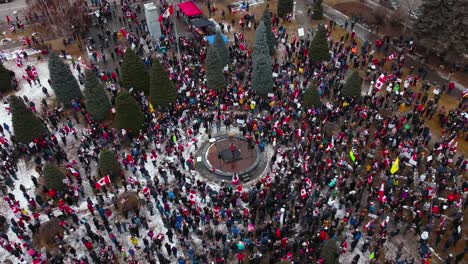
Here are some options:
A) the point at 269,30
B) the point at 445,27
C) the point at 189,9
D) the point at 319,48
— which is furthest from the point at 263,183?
the point at 189,9

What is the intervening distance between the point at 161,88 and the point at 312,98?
1074 cm

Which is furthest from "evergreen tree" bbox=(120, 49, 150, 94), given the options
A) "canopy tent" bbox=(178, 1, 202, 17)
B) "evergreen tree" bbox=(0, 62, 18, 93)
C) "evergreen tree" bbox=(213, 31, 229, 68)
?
"canopy tent" bbox=(178, 1, 202, 17)

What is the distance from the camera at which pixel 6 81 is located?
107 feet

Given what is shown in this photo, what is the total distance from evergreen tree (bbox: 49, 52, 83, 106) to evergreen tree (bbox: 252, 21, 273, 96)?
1361 centimetres

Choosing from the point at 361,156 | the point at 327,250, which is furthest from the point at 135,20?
the point at 327,250

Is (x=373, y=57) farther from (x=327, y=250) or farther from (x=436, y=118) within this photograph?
(x=327, y=250)

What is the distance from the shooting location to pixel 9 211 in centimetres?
2375

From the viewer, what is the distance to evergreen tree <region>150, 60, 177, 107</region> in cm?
2836

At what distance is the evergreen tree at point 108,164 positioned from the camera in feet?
79.1

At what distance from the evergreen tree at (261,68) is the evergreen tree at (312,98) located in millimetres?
3344

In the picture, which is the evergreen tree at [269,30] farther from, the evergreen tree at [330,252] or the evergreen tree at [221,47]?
the evergreen tree at [330,252]

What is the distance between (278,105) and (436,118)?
1150 cm

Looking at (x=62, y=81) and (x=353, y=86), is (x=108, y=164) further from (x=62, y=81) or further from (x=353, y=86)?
(x=353, y=86)

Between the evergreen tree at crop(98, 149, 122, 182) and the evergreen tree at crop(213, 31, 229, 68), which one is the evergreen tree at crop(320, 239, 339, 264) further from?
the evergreen tree at crop(213, 31, 229, 68)
